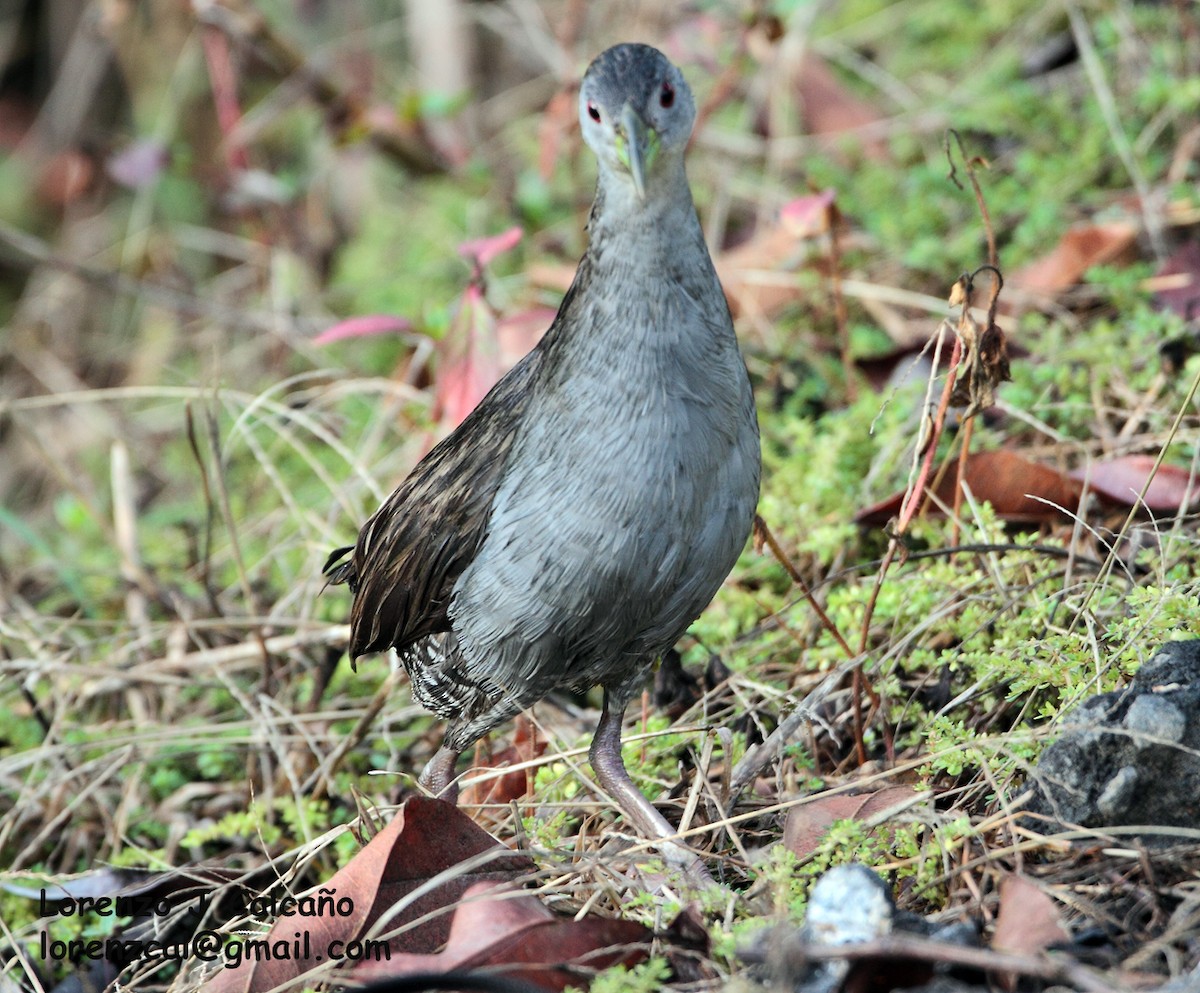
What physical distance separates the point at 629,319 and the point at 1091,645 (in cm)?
121

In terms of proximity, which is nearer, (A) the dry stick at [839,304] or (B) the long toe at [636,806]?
(B) the long toe at [636,806]

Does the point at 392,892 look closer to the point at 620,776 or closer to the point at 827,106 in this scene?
the point at 620,776

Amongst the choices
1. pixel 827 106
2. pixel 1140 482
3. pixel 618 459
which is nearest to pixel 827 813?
pixel 618 459

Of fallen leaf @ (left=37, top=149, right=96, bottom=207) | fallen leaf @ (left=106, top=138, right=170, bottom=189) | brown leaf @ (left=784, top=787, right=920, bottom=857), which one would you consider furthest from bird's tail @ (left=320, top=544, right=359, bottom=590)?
fallen leaf @ (left=37, top=149, right=96, bottom=207)

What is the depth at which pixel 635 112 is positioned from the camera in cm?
259

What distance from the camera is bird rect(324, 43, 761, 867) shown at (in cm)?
263

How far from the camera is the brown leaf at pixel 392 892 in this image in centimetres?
256

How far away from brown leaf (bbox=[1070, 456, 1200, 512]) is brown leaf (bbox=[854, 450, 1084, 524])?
0.22 feet

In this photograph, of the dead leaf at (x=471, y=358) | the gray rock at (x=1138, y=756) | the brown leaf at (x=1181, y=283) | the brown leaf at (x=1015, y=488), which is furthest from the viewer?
the brown leaf at (x=1181, y=283)

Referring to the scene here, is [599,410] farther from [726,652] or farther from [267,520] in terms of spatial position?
[267,520]

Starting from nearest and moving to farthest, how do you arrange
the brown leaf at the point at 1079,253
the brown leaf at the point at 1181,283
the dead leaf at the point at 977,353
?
1. the dead leaf at the point at 977,353
2. the brown leaf at the point at 1181,283
3. the brown leaf at the point at 1079,253

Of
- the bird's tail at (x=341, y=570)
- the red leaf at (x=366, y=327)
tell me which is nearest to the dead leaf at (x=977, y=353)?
the bird's tail at (x=341, y=570)

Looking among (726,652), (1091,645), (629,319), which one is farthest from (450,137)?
(1091,645)

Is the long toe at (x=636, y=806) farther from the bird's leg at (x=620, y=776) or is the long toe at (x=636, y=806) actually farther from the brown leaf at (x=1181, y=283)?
the brown leaf at (x=1181, y=283)
